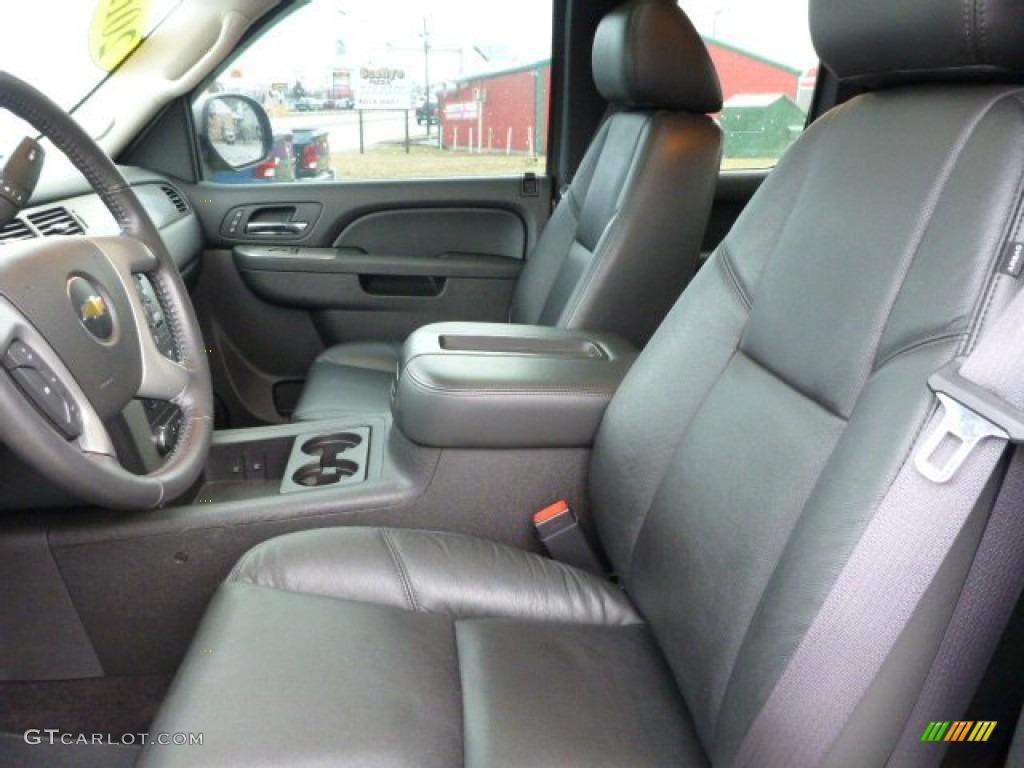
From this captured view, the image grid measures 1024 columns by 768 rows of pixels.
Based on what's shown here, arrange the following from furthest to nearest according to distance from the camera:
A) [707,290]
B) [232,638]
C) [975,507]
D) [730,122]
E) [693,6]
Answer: [730,122], [693,6], [707,290], [232,638], [975,507]

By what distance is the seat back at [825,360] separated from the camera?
71cm

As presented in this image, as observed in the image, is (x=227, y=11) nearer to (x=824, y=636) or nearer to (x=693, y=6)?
(x=693, y=6)

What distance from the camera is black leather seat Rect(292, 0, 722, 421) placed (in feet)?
5.53

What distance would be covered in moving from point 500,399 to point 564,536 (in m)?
0.22

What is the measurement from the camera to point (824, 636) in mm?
707

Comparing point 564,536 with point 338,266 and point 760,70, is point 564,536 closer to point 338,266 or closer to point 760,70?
point 338,266

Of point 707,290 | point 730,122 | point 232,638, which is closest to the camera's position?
point 232,638

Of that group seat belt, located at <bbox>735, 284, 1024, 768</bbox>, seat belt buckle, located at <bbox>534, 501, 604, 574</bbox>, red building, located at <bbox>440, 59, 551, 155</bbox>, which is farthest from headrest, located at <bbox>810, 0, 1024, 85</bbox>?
red building, located at <bbox>440, 59, 551, 155</bbox>

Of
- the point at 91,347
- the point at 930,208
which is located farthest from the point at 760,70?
the point at 91,347

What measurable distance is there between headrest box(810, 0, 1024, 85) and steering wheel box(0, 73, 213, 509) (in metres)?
0.86

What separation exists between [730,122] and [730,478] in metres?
1.60

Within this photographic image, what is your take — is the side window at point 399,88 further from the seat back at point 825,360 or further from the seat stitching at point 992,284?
the seat stitching at point 992,284

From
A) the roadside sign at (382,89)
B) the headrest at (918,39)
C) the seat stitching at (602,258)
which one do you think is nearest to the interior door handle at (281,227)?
the roadside sign at (382,89)

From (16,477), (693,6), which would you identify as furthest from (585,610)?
(693,6)
